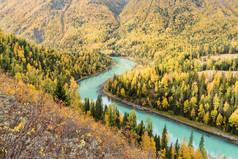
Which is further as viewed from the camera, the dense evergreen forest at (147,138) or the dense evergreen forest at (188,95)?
the dense evergreen forest at (188,95)

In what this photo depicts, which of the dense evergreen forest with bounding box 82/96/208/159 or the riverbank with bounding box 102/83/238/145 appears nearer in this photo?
the dense evergreen forest with bounding box 82/96/208/159

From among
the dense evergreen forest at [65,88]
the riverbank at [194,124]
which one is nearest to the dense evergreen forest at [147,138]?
the dense evergreen forest at [65,88]

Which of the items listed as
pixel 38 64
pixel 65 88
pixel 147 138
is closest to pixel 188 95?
pixel 147 138

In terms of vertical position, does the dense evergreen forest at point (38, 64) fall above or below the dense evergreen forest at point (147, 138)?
above

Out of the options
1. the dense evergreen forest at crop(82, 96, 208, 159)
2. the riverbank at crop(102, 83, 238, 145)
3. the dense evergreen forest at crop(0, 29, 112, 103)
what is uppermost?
the dense evergreen forest at crop(0, 29, 112, 103)

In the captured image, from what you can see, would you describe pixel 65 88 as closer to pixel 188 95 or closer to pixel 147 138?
pixel 147 138

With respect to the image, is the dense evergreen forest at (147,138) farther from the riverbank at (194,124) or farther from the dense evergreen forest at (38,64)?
the dense evergreen forest at (38,64)

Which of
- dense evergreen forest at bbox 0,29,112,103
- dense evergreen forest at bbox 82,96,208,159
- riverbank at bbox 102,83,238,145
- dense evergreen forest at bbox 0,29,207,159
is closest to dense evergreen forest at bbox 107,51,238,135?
riverbank at bbox 102,83,238,145

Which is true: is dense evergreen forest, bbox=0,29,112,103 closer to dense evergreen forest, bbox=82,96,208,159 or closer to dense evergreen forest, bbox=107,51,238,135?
dense evergreen forest, bbox=82,96,208,159

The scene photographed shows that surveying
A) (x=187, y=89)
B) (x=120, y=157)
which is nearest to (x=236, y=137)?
(x=187, y=89)

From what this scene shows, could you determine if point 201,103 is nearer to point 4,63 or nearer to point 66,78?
point 66,78

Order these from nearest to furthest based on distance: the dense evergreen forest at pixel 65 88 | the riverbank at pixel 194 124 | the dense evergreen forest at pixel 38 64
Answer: the dense evergreen forest at pixel 65 88
the riverbank at pixel 194 124
the dense evergreen forest at pixel 38 64
